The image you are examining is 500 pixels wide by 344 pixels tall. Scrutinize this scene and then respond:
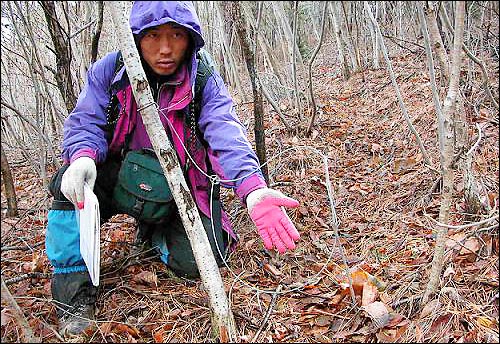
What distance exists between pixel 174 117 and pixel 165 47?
1.00 feet

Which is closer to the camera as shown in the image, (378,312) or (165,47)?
(378,312)

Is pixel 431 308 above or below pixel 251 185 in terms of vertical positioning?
below

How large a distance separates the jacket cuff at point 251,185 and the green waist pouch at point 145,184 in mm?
464

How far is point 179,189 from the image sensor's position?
140 cm

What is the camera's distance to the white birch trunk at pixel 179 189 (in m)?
1.29

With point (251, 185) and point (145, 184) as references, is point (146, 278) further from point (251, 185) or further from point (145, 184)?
point (251, 185)

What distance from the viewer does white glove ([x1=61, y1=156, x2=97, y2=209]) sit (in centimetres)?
153

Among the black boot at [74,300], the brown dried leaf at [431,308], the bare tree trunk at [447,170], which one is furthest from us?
the black boot at [74,300]

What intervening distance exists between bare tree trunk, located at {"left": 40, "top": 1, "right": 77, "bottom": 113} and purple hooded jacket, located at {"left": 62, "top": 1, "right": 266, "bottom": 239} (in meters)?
0.50

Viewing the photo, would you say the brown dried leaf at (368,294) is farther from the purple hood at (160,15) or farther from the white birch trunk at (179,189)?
the purple hood at (160,15)

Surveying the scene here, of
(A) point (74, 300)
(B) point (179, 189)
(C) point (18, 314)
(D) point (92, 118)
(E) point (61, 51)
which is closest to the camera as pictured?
(C) point (18, 314)

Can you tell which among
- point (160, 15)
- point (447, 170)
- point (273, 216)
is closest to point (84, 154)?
point (160, 15)

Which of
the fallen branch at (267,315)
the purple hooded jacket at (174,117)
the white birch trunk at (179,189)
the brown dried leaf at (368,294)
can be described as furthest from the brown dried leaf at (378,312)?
the purple hooded jacket at (174,117)

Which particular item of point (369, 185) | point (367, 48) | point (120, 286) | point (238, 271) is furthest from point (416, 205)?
point (367, 48)
